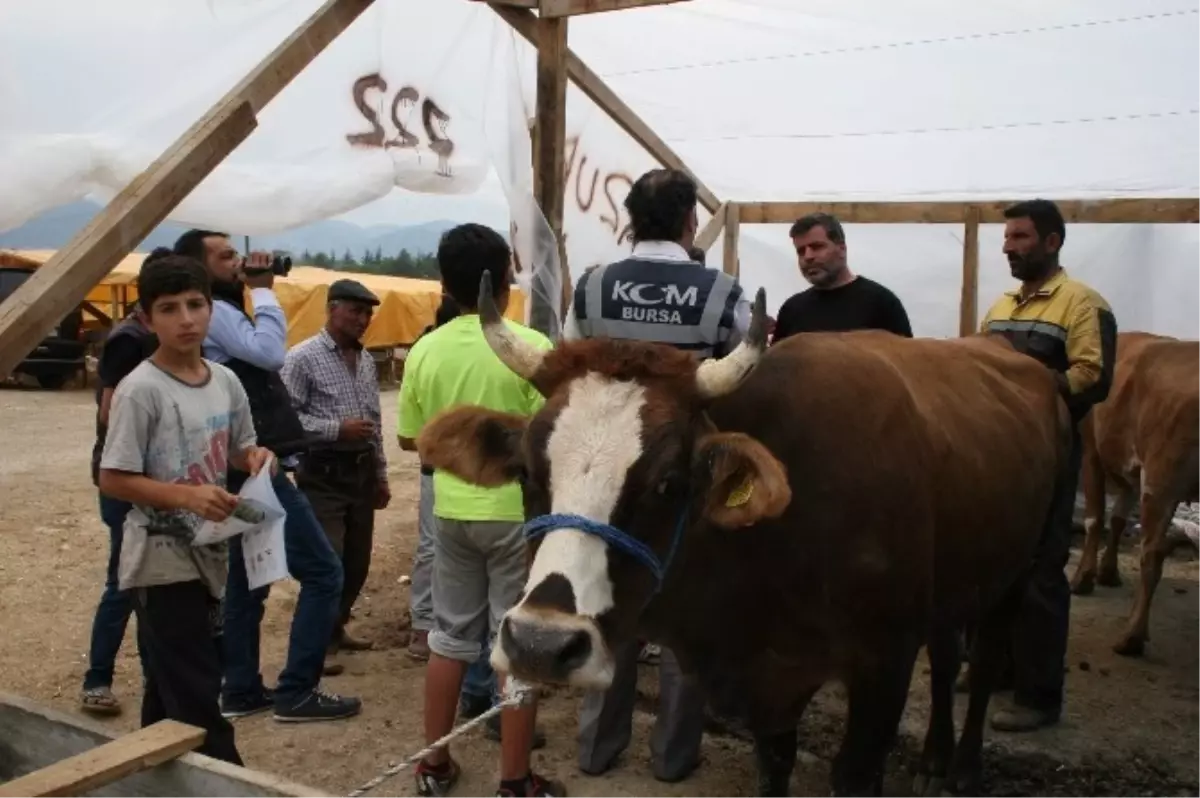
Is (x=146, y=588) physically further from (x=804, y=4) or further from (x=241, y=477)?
(x=804, y=4)

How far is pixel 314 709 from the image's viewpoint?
4.93 metres

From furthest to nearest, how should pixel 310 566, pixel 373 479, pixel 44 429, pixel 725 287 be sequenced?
pixel 44 429 < pixel 373 479 < pixel 310 566 < pixel 725 287

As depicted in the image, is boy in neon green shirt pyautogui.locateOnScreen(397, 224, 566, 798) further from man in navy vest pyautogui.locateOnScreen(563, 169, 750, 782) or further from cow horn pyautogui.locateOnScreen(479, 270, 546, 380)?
cow horn pyautogui.locateOnScreen(479, 270, 546, 380)

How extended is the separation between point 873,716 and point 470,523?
1.53 m

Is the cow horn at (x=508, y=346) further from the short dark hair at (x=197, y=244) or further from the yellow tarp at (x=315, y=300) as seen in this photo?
the yellow tarp at (x=315, y=300)

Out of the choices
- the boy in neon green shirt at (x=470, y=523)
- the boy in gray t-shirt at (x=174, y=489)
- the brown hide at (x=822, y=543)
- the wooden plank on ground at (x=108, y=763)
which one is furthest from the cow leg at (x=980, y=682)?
the wooden plank on ground at (x=108, y=763)

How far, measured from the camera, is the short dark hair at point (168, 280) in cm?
348

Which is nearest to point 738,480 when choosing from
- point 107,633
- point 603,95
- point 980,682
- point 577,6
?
point 980,682

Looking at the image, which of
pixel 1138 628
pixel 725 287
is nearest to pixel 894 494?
pixel 725 287

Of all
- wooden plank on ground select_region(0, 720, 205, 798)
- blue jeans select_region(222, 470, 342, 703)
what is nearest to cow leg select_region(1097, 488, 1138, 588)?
blue jeans select_region(222, 470, 342, 703)

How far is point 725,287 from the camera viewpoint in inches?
149

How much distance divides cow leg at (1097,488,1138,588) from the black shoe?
4788 millimetres

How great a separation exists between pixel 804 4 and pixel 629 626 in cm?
404

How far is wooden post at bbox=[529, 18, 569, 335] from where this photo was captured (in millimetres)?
5285
